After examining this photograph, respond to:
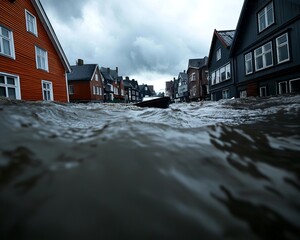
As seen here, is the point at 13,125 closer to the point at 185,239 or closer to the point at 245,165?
the point at 185,239

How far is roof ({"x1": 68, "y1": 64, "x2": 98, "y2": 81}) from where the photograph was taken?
29.5 m

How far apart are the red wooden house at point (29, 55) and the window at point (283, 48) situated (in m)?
13.4

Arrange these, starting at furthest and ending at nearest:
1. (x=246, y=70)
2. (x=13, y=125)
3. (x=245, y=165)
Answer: (x=246, y=70) < (x=13, y=125) < (x=245, y=165)

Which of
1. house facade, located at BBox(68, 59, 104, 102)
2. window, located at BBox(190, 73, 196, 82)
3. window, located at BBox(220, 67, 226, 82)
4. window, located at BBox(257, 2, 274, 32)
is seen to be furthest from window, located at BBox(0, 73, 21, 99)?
window, located at BBox(190, 73, 196, 82)

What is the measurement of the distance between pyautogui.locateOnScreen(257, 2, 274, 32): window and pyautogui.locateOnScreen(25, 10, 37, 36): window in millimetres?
13515

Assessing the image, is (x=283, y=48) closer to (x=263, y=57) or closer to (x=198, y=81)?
(x=263, y=57)

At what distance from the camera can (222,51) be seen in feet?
59.0

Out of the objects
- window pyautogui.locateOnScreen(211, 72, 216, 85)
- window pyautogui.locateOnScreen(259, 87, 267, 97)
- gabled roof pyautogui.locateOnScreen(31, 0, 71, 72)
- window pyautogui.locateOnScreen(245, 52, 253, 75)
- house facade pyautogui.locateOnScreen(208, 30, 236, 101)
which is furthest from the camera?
window pyautogui.locateOnScreen(211, 72, 216, 85)

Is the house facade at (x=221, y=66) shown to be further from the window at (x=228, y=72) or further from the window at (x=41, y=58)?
the window at (x=41, y=58)

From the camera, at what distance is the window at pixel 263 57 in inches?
455

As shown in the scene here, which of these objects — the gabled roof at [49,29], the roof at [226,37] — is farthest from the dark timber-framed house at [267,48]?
the gabled roof at [49,29]

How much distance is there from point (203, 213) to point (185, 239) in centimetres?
14

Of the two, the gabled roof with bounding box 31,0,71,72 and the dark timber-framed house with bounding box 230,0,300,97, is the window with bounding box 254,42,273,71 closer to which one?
the dark timber-framed house with bounding box 230,0,300,97

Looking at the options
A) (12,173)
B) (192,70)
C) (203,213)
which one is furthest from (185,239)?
(192,70)
